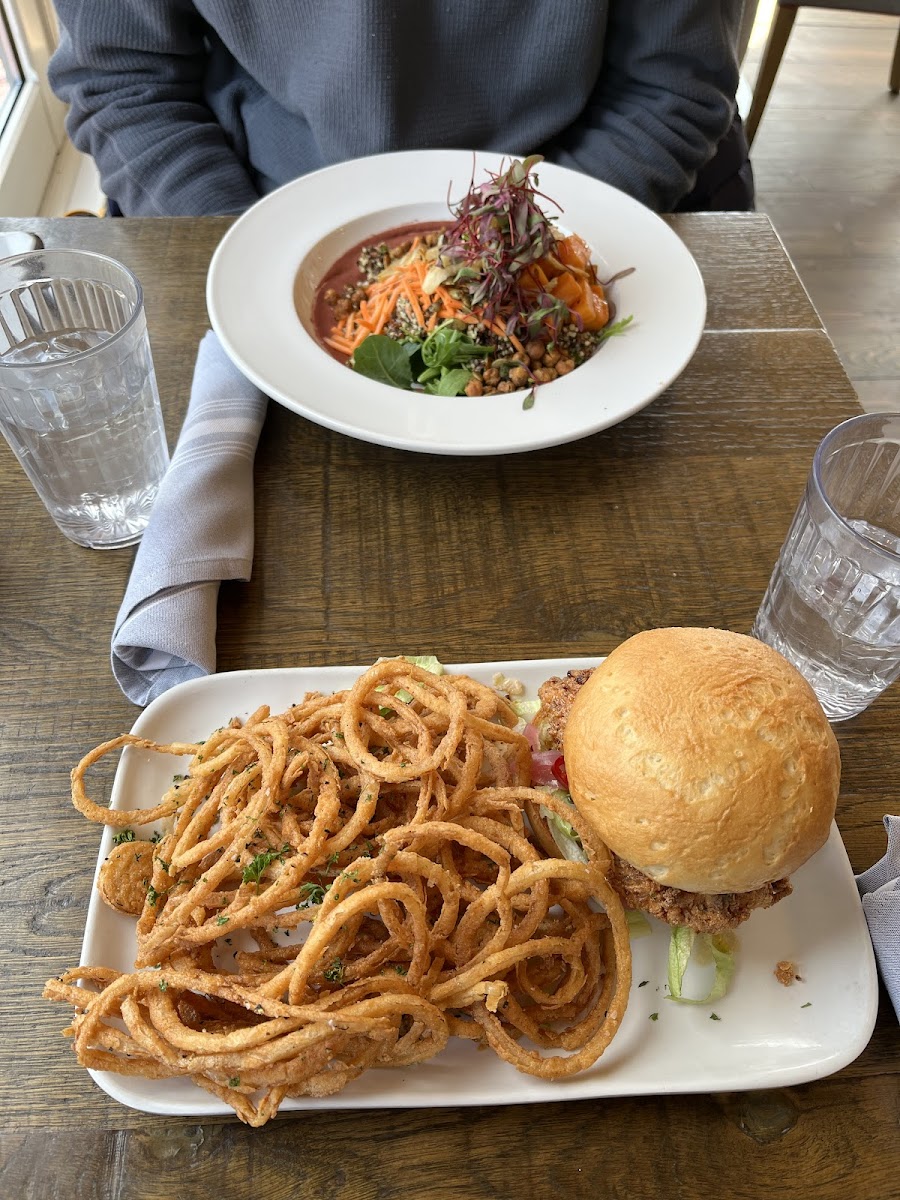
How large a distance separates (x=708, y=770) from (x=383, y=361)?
968 millimetres

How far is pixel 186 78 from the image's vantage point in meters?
2.14

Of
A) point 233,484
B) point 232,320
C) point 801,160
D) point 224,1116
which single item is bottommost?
point 801,160

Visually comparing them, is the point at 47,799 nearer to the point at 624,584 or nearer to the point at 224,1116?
the point at 224,1116

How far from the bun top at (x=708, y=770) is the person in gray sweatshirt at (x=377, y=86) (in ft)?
5.35

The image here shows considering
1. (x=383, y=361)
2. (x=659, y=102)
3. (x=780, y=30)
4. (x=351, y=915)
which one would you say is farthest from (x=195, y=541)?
(x=780, y=30)

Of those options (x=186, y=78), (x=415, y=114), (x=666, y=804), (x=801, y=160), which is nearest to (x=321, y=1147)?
(x=666, y=804)

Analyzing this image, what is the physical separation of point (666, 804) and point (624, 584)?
0.56m

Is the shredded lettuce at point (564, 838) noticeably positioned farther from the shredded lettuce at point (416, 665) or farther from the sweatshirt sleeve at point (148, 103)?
the sweatshirt sleeve at point (148, 103)

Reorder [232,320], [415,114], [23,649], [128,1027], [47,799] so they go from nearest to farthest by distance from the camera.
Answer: [128,1027]
[47,799]
[23,649]
[232,320]
[415,114]

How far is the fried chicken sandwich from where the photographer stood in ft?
2.69

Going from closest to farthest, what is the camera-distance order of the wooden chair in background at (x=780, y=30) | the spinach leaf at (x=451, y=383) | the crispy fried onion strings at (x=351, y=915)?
1. the crispy fried onion strings at (x=351, y=915)
2. the spinach leaf at (x=451, y=383)
3. the wooden chair in background at (x=780, y=30)

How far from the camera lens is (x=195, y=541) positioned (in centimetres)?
126

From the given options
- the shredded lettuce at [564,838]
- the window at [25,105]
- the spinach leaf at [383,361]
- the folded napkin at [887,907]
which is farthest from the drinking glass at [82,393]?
the window at [25,105]

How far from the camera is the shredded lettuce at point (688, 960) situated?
90 centimetres
